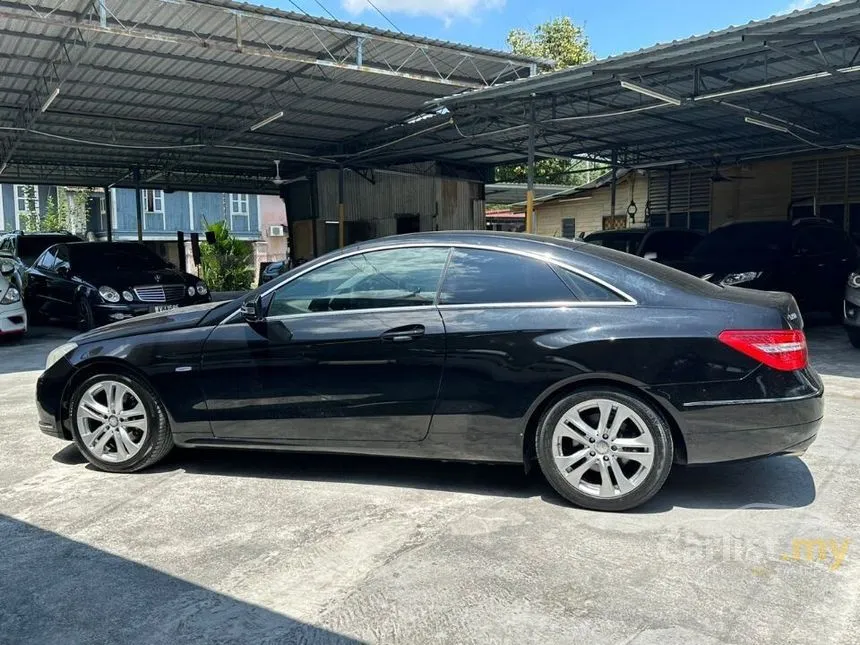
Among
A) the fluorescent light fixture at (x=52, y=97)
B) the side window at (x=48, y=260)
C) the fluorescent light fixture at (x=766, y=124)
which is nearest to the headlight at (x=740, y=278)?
the fluorescent light fixture at (x=766, y=124)

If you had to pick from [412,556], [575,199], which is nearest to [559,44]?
[575,199]

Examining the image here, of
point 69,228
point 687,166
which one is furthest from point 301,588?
point 69,228

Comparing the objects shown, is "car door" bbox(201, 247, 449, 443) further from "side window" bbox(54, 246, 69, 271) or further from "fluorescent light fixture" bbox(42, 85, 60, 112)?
"fluorescent light fixture" bbox(42, 85, 60, 112)

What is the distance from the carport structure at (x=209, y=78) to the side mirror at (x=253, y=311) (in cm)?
637

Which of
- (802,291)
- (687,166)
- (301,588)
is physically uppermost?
(687,166)

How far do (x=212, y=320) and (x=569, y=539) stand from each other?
2.44 meters

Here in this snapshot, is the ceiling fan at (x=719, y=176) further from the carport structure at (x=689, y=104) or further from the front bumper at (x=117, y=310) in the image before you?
the front bumper at (x=117, y=310)

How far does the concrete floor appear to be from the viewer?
8.98 feet

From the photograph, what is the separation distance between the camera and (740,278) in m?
9.49

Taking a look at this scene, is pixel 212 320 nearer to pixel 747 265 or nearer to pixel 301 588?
pixel 301 588

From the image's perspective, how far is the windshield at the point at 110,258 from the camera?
1159 cm

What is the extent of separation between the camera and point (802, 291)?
33.9ft

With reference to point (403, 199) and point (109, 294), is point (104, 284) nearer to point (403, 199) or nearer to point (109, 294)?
point (109, 294)

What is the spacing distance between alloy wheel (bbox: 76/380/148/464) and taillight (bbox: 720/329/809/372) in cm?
343
